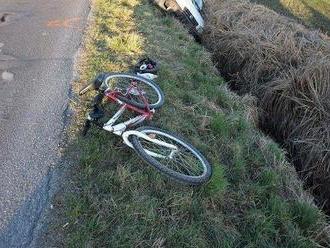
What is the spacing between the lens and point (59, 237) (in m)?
4.35

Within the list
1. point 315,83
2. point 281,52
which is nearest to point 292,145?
point 315,83

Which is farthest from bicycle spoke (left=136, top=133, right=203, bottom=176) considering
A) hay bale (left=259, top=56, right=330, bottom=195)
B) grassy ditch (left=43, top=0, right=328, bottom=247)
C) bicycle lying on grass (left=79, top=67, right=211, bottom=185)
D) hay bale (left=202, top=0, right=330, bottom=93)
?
hay bale (left=202, top=0, right=330, bottom=93)

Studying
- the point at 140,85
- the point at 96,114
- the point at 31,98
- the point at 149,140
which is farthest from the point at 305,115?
the point at 31,98

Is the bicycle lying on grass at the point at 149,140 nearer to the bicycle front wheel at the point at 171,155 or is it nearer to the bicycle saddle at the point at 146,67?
the bicycle front wheel at the point at 171,155

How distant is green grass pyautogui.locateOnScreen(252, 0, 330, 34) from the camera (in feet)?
61.8

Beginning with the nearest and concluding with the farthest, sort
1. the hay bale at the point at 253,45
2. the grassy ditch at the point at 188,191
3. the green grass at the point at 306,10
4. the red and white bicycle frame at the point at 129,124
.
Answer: the grassy ditch at the point at 188,191
the red and white bicycle frame at the point at 129,124
the hay bale at the point at 253,45
the green grass at the point at 306,10

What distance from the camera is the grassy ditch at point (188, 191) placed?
15.3 ft

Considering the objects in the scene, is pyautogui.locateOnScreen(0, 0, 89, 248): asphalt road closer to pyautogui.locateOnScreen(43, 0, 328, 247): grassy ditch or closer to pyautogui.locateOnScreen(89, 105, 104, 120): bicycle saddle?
pyautogui.locateOnScreen(43, 0, 328, 247): grassy ditch

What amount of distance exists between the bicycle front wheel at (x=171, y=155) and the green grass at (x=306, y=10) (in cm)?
1463

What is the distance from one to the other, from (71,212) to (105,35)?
5012 mm

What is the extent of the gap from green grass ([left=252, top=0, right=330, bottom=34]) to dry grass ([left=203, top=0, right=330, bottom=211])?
6.35 m

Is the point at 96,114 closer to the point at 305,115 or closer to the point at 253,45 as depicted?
the point at 305,115

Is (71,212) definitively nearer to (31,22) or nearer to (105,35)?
(105,35)

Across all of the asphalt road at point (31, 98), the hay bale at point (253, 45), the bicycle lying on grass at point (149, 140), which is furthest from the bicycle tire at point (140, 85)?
the hay bale at point (253, 45)
